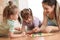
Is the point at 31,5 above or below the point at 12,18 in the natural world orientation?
above

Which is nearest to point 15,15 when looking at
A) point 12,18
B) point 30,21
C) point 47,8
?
point 12,18

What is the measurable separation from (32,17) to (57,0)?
26cm

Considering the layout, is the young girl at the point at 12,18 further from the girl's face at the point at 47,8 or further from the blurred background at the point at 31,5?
the girl's face at the point at 47,8

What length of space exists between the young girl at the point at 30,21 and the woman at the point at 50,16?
55 mm

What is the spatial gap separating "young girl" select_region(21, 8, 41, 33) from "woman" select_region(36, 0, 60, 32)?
0.18ft

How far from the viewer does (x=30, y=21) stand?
1.32 m

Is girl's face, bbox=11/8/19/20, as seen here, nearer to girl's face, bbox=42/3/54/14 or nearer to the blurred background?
the blurred background

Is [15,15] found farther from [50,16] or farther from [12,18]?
[50,16]

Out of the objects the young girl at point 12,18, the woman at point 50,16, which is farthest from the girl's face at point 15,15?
the woman at point 50,16

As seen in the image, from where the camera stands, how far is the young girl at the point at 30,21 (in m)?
1.30

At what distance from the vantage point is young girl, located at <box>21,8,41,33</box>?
1.30m

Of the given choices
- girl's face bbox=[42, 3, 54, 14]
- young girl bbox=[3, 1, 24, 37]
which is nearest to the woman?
girl's face bbox=[42, 3, 54, 14]

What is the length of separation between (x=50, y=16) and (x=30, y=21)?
185 mm

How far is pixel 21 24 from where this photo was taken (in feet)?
4.29
